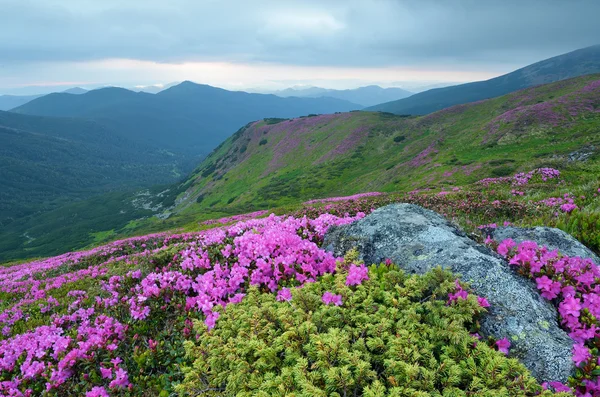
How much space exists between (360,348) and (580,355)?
257 centimetres

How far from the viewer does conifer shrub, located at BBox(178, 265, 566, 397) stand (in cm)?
334

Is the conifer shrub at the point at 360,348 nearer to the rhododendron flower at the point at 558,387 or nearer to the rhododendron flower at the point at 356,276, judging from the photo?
the rhododendron flower at the point at 356,276

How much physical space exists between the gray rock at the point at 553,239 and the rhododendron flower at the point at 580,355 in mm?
3293

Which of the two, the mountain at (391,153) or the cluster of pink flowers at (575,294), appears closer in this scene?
the cluster of pink flowers at (575,294)

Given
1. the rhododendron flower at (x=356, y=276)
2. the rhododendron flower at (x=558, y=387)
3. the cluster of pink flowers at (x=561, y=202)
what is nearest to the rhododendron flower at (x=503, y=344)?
the rhododendron flower at (x=558, y=387)

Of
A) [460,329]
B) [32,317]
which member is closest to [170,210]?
[32,317]

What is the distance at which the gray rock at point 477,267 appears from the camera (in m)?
3.95

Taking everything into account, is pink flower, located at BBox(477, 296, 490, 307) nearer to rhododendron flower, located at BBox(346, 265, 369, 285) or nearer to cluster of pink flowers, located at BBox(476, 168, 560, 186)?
rhododendron flower, located at BBox(346, 265, 369, 285)

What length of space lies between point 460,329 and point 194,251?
7388 millimetres

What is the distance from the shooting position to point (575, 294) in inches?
186

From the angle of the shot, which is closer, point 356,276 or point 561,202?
point 356,276

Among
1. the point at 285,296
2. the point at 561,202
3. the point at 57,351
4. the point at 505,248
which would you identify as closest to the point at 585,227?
the point at 505,248

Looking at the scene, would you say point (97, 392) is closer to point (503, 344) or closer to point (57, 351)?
point (57, 351)

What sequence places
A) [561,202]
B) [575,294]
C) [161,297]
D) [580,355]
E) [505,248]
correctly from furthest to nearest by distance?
[561,202], [161,297], [505,248], [575,294], [580,355]
